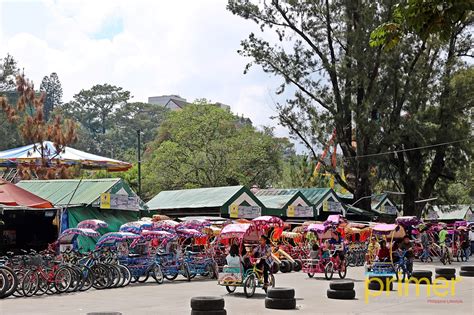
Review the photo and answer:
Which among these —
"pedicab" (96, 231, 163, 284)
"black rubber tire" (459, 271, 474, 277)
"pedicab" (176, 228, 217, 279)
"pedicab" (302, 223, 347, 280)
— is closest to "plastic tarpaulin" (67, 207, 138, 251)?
"pedicab" (176, 228, 217, 279)

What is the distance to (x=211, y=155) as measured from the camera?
A: 54.3 meters

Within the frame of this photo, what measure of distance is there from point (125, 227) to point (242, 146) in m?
29.8

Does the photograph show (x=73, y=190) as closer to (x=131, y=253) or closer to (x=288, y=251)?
(x=131, y=253)

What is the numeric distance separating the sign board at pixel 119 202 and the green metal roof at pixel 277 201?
956 cm

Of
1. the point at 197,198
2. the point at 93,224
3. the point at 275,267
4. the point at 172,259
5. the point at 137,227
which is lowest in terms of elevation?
the point at 275,267

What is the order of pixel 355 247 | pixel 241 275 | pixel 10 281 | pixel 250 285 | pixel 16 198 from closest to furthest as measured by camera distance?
pixel 10 281
pixel 250 285
pixel 241 275
pixel 16 198
pixel 355 247

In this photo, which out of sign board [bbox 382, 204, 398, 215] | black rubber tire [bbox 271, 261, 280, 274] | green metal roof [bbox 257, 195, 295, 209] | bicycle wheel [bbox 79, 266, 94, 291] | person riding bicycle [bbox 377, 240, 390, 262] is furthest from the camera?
sign board [bbox 382, 204, 398, 215]

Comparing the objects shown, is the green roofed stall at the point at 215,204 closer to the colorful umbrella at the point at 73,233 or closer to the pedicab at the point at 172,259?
the pedicab at the point at 172,259

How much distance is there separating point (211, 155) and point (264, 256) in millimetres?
34928

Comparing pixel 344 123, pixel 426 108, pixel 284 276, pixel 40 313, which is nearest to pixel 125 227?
pixel 284 276

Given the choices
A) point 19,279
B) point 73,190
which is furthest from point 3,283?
point 73,190

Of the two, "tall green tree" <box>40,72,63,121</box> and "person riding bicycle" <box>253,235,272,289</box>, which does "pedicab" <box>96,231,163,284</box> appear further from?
"tall green tree" <box>40,72,63,121</box>

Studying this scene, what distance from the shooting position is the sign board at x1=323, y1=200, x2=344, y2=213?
41.3 meters

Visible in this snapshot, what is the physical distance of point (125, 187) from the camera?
98.2ft
